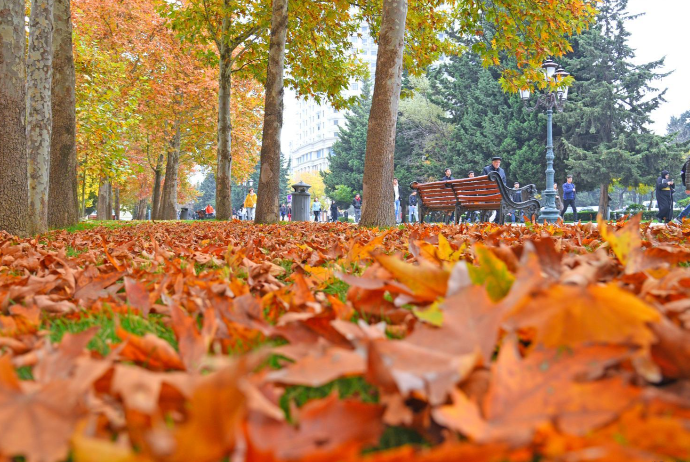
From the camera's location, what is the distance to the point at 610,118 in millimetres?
33781

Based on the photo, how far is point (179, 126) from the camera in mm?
25750

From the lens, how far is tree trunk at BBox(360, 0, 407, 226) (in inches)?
320

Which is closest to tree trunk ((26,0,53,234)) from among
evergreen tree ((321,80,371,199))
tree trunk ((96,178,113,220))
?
tree trunk ((96,178,113,220))

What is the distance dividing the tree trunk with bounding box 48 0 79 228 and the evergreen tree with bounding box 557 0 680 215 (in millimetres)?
29209

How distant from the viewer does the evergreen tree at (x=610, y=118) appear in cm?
3189

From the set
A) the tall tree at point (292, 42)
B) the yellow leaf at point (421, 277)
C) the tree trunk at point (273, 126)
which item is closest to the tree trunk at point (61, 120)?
the tree trunk at point (273, 126)

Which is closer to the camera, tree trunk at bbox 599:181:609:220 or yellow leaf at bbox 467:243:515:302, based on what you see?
yellow leaf at bbox 467:243:515:302

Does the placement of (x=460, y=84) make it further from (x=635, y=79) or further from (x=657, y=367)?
(x=657, y=367)

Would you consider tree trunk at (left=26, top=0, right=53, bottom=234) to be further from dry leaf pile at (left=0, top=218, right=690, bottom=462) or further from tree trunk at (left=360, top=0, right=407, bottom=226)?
dry leaf pile at (left=0, top=218, right=690, bottom=462)

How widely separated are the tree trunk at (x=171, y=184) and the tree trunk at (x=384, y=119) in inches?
752

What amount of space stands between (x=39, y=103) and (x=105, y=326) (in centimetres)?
769

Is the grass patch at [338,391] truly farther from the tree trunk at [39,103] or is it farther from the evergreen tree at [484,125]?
the evergreen tree at [484,125]

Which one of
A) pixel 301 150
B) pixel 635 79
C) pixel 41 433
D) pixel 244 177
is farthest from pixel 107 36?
pixel 301 150

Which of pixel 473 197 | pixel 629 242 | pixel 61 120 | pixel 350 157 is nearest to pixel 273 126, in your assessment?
pixel 61 120
